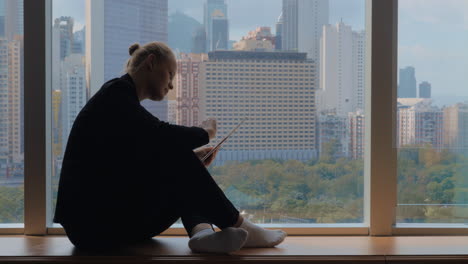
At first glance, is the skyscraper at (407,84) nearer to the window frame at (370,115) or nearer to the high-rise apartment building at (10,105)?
the window frame at (370,115)

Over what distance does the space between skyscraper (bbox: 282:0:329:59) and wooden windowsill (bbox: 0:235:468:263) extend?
2.90 ft

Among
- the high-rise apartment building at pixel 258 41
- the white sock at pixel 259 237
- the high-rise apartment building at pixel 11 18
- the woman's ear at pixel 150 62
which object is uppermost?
the high-rise apartment building at pixel 11 18

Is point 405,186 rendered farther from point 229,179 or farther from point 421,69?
point 229,179

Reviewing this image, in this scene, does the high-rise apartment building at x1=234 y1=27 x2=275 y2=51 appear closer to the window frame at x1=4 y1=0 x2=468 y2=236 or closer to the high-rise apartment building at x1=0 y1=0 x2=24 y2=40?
the window frame at x1=4 y1=0 x2=468 y2=236

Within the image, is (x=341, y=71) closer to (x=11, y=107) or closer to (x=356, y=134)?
(x=356, y=134)

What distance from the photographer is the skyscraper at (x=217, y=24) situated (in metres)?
2.46

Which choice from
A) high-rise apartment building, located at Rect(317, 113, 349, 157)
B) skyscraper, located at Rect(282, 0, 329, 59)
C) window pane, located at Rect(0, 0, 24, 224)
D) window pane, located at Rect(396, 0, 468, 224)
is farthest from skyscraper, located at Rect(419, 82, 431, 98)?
window pane, located at Rect(0, 0, 24, 224)

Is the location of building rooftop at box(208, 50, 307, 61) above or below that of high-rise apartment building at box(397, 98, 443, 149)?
above

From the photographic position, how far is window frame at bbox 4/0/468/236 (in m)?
2.35

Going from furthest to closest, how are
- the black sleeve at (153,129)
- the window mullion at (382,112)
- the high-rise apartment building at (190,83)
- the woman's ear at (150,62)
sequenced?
the high-rise apartment building at (190,83), the window mullion at (382,112), the woman's ear at (150,62), the black sleeve at (153,129)

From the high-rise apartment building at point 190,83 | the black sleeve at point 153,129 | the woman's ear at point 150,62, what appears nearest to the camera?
the black sleeve at point 153,129

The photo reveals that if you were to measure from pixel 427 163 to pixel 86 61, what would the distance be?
1.65m

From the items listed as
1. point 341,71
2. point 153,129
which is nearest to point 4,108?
point 153,129

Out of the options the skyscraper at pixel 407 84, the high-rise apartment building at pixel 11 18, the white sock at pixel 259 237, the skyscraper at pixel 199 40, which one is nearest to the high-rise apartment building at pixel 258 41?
the skyscraper at pixel 199 40
